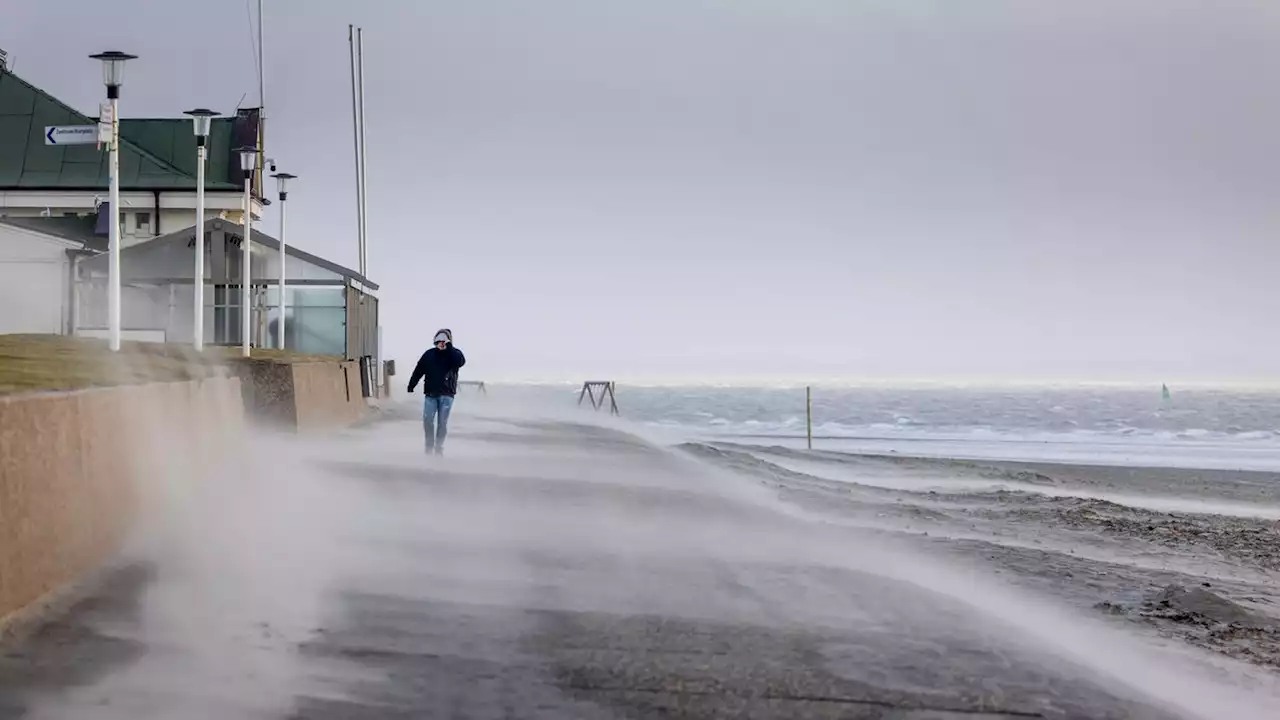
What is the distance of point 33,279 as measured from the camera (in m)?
29.3

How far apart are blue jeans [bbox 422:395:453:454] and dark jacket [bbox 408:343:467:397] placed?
0.09 meters

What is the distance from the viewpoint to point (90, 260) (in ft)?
95.1

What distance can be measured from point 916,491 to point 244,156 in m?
14.1

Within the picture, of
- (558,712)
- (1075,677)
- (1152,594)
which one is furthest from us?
(1152,594)

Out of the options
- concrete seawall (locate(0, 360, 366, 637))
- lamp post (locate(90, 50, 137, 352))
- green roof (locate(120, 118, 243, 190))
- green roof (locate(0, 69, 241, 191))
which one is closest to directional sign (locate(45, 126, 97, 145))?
lamp post (locate(90, 50, 137, 352))

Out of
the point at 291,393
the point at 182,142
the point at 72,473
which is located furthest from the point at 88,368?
the point at 182,142

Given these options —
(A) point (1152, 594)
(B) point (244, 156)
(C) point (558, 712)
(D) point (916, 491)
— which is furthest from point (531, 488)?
(B) point (244, 156)

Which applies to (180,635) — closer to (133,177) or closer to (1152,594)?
(1152,594)

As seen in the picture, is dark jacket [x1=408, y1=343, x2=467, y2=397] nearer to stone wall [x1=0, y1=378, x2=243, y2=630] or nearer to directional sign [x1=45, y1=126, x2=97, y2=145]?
directional sign [x1=45, y1=126, x2=97, y2=145]

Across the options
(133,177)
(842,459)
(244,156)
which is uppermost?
(133,177)

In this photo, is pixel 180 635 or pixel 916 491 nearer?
pixel 180 635

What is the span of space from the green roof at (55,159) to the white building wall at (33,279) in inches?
558

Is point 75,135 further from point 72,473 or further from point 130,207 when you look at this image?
point 130,207

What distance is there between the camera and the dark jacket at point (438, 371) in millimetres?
17516
